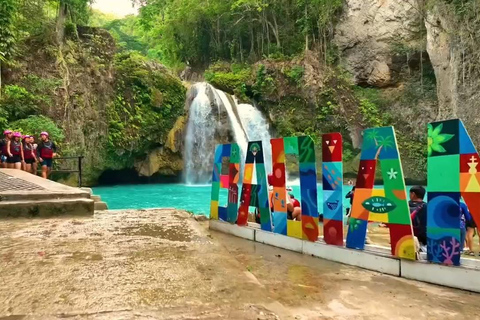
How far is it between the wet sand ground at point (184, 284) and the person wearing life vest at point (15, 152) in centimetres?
640

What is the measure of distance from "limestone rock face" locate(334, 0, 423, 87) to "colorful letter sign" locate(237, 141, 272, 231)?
1920 centimetres

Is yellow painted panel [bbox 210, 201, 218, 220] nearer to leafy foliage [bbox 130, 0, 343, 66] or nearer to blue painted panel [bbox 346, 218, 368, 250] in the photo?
blue painted panel [bbox 346, 218, 368, 250]

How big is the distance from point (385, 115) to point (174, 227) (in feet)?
61.2

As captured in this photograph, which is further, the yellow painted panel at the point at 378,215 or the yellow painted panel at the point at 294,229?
the yellow painted panel at the point at 294,229

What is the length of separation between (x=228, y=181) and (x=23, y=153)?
7.35 metres

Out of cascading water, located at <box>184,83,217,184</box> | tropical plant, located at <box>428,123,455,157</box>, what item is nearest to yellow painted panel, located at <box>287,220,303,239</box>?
tropical plant, located at <box>428,123,455,157</box>

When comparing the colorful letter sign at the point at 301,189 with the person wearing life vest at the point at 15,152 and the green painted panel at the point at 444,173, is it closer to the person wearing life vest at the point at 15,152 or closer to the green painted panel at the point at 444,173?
the green painted panel at the point at 444,173

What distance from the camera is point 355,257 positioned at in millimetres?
4051

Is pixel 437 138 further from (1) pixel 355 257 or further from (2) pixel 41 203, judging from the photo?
(2) pixel 41 203

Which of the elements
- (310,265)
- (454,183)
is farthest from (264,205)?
(454,183)

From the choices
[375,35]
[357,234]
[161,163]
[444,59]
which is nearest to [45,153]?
[161,163]

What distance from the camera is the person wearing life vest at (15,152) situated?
10.2 metres

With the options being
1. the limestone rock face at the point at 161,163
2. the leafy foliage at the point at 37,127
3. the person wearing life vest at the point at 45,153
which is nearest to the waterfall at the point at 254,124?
the limestone rock face at the point at 161,163

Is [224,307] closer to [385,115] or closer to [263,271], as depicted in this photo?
[263,271]
